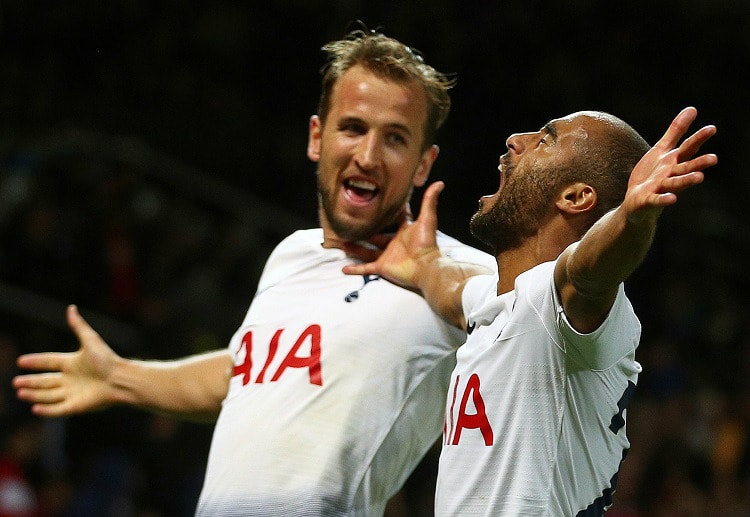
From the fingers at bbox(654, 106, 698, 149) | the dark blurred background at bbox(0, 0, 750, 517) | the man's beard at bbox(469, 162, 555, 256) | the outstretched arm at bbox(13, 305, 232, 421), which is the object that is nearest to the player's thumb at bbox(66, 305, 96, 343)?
the outstretched arm at bbox(13, 305, 232, 421)

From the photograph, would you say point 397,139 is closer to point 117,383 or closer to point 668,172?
point 117,383

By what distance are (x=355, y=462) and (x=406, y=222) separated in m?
0.89

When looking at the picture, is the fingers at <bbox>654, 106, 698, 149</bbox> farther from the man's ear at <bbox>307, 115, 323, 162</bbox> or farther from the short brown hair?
the man's ear at <bbox>307, 115, 323, 162</bbox>

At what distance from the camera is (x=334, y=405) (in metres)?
3.65

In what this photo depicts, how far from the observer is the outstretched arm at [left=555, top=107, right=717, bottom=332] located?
251cm

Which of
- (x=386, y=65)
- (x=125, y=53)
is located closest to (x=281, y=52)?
(x=125, y=53)

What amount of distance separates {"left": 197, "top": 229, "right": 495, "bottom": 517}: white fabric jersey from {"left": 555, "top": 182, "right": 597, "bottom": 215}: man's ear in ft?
2.63

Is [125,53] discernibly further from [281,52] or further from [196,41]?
[281,52]

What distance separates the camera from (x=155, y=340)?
25.1 ft

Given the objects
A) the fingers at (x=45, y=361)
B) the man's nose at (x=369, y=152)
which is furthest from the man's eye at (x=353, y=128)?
the fingers at (x=45, y=361)

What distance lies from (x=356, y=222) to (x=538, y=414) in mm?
1258

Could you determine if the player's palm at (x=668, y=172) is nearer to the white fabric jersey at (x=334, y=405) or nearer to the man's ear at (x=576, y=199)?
the man's ear at (x=576, y=199)

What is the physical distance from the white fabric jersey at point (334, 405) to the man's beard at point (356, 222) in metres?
0.19

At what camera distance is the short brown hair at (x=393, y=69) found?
13.2 feet
